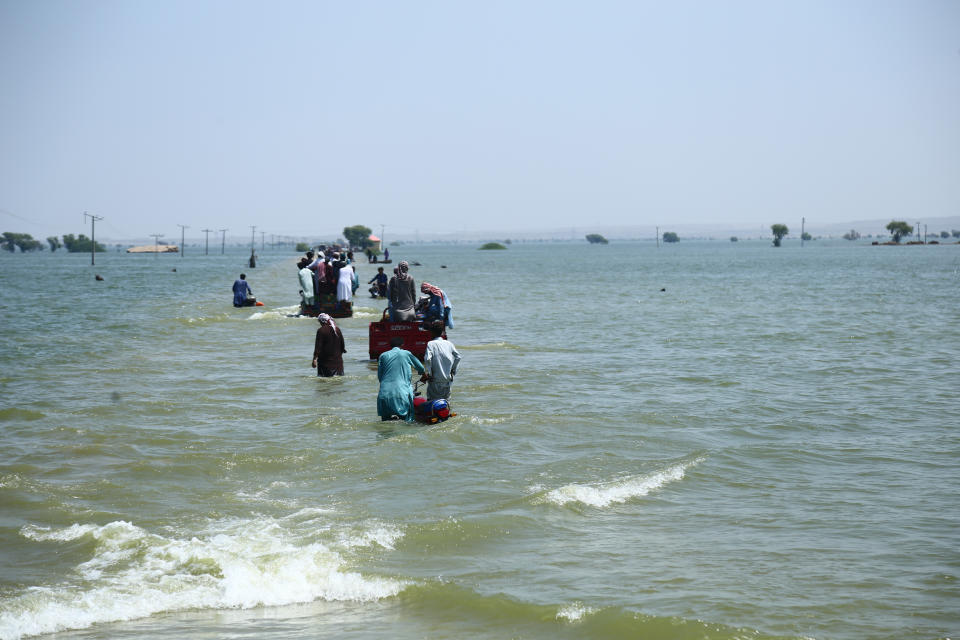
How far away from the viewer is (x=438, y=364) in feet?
37.7

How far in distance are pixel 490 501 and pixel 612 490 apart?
1.29 metres

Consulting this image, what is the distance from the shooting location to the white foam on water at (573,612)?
20.4 feet

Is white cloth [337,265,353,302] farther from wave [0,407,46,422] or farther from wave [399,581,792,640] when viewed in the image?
wave [399,581,792,640]

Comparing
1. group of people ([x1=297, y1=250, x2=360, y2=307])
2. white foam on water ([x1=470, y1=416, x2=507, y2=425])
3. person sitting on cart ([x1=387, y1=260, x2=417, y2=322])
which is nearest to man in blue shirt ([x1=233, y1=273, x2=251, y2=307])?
group of people ([x1=297, y1=250, x2=360, y2=307])

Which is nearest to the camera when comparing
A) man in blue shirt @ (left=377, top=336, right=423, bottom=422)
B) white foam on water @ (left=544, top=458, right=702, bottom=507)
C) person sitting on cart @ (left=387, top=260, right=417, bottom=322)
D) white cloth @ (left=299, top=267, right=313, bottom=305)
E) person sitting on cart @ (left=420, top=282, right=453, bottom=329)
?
white foam on water @ (left=544, top=458, right=702, bottom=507)

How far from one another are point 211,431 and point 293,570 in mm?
5196

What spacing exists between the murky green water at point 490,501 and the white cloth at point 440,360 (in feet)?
2.47

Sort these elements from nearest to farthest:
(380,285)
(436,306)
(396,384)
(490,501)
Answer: (490,501), (396,384), (436,306), (380,285)

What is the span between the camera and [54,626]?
19.7 feet

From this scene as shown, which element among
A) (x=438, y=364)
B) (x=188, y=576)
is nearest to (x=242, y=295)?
(x=438, y=364)

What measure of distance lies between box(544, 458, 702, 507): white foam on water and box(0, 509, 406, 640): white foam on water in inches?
74.6

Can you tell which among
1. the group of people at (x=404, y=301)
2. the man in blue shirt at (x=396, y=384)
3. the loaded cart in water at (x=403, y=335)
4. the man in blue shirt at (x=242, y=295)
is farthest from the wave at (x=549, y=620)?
the man in blue shirt at (x=242, y=295)

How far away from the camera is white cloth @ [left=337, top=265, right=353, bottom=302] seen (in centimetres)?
2458

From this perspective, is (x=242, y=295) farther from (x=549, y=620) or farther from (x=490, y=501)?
(x=549, y=620)
